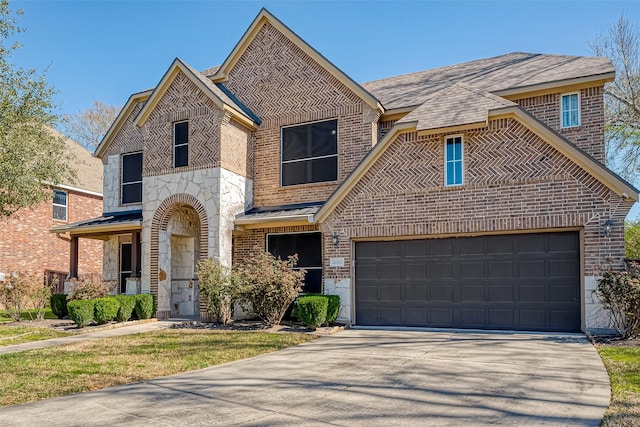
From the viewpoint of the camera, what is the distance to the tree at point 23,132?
15.6 meters

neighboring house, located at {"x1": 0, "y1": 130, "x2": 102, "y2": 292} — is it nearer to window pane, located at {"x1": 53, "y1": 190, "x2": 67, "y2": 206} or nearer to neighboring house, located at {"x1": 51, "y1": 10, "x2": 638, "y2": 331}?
window pane, located at {"x1": 53, "y1": 190, "x2": 67, "y2": 206}

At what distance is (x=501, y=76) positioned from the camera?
1542cm

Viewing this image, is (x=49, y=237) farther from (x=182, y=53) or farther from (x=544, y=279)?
(x=544, y=279)

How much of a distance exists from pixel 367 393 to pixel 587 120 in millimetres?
10557

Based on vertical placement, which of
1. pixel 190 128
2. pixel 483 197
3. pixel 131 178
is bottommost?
pixel 483 197

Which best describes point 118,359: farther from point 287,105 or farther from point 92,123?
point 92,123

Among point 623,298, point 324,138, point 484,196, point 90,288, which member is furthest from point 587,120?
point 90,288

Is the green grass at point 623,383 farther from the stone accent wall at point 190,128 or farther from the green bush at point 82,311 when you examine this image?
the green bush at point 82,311

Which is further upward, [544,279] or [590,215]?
[590,215]

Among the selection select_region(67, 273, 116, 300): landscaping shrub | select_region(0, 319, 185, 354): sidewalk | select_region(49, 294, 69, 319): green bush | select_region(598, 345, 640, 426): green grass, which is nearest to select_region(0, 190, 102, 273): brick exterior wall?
select_region(49, 294, 69, 319): green bush

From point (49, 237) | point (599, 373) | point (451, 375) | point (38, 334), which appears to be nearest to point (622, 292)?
point (599, 373)

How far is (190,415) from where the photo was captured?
5652mm

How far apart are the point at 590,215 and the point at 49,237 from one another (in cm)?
2449

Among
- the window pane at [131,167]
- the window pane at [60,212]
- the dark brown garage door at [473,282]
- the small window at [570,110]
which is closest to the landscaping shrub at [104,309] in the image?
the window pane at [131,167]
